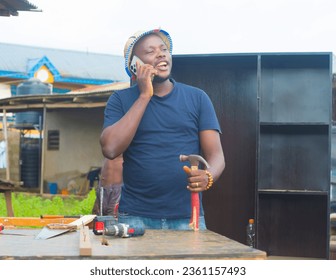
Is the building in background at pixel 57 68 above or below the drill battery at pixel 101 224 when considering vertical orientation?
above

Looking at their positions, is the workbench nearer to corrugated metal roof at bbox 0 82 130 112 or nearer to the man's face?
the man's face

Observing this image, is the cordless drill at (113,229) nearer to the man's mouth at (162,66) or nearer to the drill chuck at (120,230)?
the drill chuck at (120,230)

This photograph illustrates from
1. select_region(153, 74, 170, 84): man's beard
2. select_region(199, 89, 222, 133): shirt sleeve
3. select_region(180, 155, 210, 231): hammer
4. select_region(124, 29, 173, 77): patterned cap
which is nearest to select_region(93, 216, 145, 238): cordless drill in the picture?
select_region(180, 155, 210, 231): hammer

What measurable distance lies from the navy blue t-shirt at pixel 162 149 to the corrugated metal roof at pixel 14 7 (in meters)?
6.82

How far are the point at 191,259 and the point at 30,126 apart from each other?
18.2 metres

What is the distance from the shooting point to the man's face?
3393 mm

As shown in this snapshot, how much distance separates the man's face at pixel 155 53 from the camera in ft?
11.1

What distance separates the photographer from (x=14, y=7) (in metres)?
9.98

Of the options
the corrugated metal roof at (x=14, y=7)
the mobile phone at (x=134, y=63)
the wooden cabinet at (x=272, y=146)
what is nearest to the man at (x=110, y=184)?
the wooden cabinet at (x=272, y=146)

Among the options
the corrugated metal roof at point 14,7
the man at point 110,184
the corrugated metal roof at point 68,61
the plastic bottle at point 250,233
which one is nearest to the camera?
the plastic bottle at point 250,233

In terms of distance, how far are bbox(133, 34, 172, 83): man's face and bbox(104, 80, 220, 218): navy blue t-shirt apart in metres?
0.12

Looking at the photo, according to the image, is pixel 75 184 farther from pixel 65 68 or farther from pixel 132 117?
pixel 65 68

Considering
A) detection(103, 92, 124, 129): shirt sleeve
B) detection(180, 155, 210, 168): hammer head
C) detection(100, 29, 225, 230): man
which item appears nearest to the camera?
detection(180, 155, 210, 168): hammer head

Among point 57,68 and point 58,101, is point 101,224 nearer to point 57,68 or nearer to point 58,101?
point 58,101
